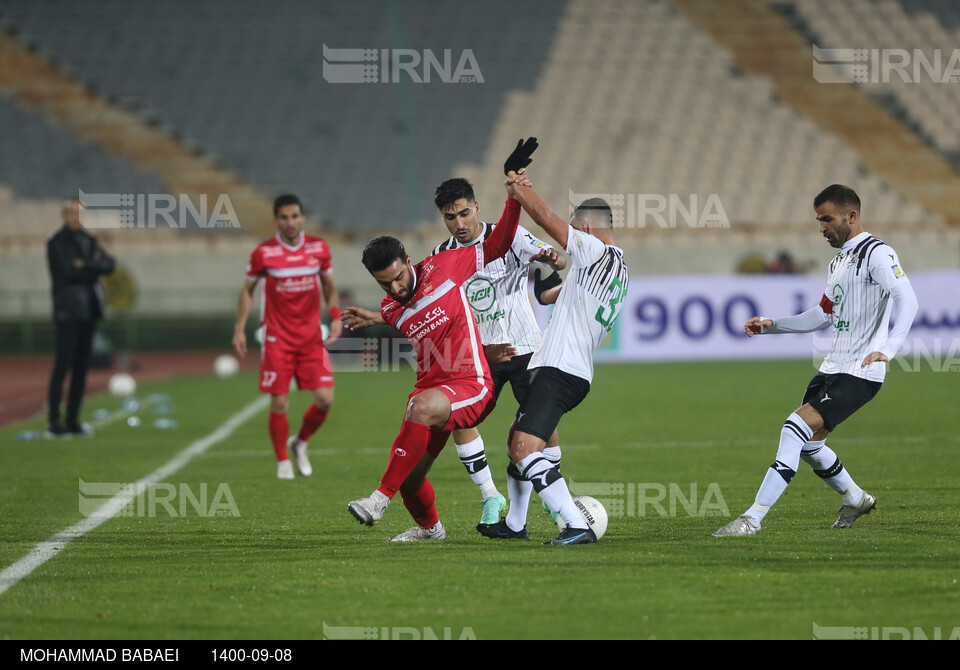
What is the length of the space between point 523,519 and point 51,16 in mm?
27723

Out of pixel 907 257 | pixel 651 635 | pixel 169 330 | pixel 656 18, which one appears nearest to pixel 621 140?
pixel 656 18

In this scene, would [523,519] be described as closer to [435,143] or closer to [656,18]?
[435,143]

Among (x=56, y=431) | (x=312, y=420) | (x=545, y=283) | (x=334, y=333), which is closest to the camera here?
(x=545, y=283)

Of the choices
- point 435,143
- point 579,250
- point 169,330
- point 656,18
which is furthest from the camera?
point 656,18

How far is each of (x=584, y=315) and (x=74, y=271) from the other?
Answer: 736 centimetres

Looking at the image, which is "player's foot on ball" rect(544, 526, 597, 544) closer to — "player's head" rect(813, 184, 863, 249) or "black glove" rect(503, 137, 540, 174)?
"black glove" rect(503, 137, 540, 174)

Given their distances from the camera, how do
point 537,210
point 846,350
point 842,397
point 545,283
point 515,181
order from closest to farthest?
point 537,210 < point 515,181 < point 842,397 < point 846,350 < point 545,283

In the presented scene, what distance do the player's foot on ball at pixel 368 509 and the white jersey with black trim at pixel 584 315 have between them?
3.52 ft

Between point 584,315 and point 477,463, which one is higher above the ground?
point 584,315

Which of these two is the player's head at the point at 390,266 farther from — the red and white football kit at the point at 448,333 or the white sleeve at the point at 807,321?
the white sleeve at the point at 807,321

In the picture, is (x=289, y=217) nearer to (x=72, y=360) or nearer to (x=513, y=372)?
(x=513, y=372)

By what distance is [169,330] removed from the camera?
2644cm

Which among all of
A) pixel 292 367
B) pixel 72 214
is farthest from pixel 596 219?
pixel 72 214

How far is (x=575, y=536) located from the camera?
6.01m
